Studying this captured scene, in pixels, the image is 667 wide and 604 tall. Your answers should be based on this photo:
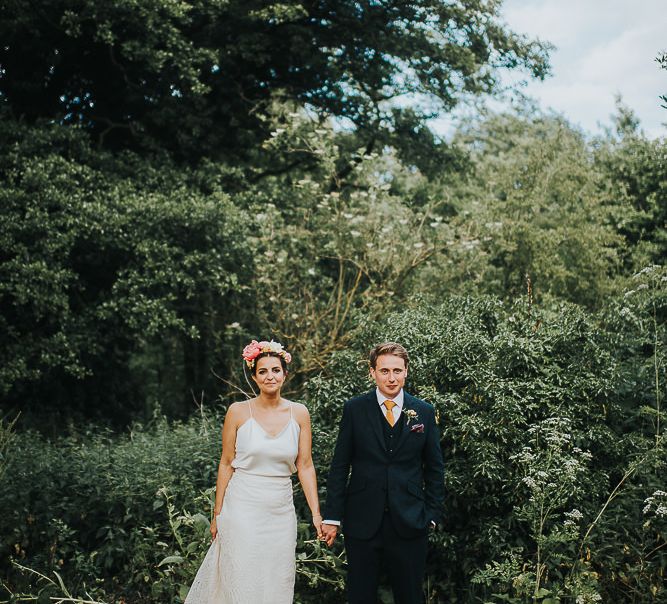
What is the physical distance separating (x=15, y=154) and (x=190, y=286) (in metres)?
3.20

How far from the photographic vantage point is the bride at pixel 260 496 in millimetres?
4594

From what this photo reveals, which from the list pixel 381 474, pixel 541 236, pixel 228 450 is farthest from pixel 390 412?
pixel 541 236

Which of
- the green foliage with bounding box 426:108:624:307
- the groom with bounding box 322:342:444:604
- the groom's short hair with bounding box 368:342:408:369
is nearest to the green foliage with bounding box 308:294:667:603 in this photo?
the groom with bounding box 322:342:444:604

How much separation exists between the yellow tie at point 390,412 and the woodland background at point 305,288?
97 centimetres

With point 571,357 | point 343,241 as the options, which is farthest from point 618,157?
point 571,357

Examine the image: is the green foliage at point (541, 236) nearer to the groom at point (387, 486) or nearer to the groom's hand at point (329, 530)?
the groom at point (387, 486)

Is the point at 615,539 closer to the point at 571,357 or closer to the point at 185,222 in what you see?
the point at 571,357

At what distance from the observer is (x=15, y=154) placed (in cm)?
1141

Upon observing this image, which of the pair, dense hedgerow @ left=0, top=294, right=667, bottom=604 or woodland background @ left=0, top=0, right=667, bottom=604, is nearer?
dense hedgerow @ left=0, top=294, right=667, bottom=604

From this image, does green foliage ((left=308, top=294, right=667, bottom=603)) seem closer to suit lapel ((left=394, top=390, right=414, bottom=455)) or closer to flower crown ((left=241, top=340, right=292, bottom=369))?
suit lapel ((left=394, top=390, right=414, bottom=455))

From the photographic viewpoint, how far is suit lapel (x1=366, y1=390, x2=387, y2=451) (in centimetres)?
440

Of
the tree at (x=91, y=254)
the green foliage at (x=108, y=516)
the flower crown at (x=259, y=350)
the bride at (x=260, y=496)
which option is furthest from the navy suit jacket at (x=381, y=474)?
the tree at (x=91, y=254)

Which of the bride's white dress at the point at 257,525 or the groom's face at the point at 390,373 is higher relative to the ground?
the groom's face at the point at 390,373

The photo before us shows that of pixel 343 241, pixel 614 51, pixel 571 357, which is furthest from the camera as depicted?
pixel 614 51
